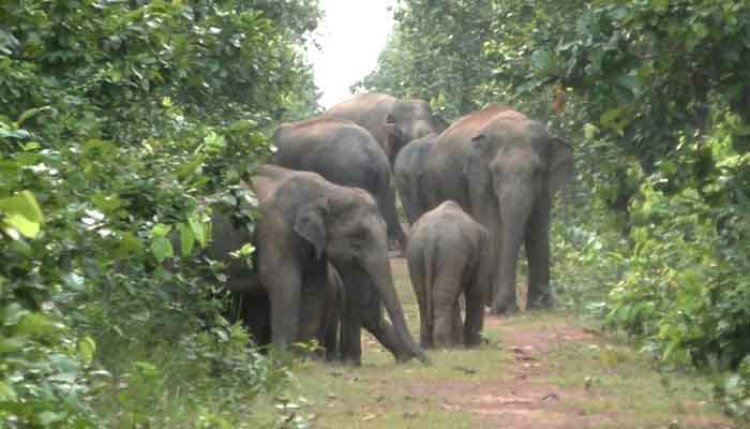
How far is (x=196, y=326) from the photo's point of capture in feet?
33.6

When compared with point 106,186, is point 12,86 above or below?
above

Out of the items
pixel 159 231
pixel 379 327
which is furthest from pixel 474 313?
pixel 159 231

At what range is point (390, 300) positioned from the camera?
13781 mm

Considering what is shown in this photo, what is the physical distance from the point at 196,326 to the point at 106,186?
9.08 feet

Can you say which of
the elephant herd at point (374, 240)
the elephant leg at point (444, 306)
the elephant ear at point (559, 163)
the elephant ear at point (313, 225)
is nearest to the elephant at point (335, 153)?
the elephant herd at point (374, 240)

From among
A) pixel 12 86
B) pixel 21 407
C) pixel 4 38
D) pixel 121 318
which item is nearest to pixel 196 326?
pixel 121 318

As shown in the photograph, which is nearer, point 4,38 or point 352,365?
point 4,38

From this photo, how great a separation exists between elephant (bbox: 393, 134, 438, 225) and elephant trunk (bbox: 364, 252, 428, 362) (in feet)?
33.1

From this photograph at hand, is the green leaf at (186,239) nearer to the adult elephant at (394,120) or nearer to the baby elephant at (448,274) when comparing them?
the baby elephant at (448,274)

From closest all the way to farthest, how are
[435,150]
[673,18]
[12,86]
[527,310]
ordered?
[12,86]
[673,18]
[527,310]
[435,150]

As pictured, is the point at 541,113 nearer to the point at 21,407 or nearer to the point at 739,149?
the point at 739,149

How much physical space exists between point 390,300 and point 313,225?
804mm

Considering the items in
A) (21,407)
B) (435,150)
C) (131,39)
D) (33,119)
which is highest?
(435,150)

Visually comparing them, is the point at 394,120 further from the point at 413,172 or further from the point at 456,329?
the point at 456,329
